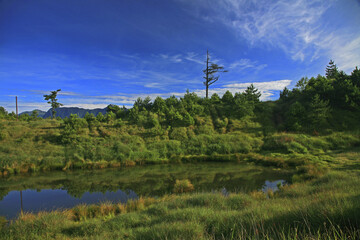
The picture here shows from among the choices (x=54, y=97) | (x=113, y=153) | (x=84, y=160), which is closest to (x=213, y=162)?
(x=113, y=153)

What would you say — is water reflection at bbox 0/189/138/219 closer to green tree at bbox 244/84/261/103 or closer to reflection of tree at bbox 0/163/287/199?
reflection of tree at bbox 0/163/287/199

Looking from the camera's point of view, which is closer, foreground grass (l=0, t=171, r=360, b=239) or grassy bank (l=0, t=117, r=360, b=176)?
foreground grass (l=0, t=171, r=360, b=239)

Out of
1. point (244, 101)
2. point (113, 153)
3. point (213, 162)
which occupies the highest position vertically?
point (244, 101)

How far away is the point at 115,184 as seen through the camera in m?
14.2

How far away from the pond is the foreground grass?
9.43ft

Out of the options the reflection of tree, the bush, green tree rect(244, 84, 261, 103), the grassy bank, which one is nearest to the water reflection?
the reflection of tree

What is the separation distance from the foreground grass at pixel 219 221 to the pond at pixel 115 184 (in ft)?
9.43

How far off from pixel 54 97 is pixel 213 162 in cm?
4392

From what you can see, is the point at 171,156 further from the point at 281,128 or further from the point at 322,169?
the point at 281,128

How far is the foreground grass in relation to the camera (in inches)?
155

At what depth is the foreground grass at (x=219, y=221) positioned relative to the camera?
393cm

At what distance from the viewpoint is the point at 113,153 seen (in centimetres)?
2089

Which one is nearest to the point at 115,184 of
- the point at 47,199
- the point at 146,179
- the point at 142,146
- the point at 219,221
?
the point at 146,179

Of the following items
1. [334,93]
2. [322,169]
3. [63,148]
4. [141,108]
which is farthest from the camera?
[141,108]
